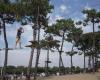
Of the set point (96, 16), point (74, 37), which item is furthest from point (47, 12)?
point (74, 37)

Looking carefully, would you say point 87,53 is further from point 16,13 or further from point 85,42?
point 16,13

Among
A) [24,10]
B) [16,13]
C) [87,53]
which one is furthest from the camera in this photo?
[87,53]

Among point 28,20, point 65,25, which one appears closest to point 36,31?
point 28,20

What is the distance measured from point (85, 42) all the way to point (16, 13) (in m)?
22.4

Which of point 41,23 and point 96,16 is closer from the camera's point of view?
point 41,23

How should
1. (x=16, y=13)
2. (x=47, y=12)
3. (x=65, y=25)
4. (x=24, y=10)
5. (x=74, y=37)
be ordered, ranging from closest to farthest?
(x=16, y=13)
(x=24, y=10)
(x=47, y=12)
(x=65, y=25)
(x=74, y=37)

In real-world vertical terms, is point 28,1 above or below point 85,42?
above

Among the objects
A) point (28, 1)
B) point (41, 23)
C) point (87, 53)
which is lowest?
point (87, 53)

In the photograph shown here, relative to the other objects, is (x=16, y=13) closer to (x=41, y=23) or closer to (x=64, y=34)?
(x=41, y=23)

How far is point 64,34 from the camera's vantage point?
148 ft

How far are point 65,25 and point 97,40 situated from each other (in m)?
7.68

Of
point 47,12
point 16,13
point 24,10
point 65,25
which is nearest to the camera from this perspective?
point 16,13

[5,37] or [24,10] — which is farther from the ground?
[24,10]

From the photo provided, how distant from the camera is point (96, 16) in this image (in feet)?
133
